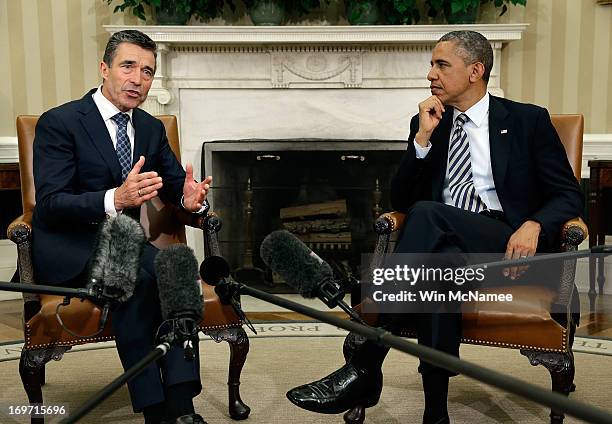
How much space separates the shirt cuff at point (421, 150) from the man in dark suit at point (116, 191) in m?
0.73

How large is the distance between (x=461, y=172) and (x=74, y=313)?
1364 mm

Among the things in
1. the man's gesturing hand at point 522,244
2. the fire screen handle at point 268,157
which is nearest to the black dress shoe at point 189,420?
the man's gesturing hand at point 522,244

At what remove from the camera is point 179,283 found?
141cm

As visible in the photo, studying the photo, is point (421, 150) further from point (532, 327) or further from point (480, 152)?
point (532, 327)


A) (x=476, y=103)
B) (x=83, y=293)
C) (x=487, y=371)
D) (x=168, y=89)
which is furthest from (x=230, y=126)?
(x=487, y=371)

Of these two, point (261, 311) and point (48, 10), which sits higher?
point (48, 10)

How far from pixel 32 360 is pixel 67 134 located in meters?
0.72

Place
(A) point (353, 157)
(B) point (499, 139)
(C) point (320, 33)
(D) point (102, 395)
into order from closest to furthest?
(D) point (102, 395), (B) point (499, 139), (C) point (320, 33), (A) point (353, 157)

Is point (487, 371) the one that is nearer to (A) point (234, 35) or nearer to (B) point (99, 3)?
(A) point (234, 35)

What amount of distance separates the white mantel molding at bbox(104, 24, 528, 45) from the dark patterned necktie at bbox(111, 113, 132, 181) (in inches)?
82.4

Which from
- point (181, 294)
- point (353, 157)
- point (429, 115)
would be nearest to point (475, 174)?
point (429, 115)

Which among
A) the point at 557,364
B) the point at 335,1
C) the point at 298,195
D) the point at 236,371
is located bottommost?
the point at 236,371

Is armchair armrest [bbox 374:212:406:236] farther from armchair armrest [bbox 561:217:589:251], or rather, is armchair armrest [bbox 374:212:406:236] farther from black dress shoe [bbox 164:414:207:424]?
black dress shoe [bbox 164:414:207:424]

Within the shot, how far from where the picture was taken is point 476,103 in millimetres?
2791
